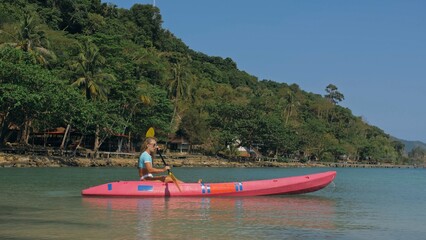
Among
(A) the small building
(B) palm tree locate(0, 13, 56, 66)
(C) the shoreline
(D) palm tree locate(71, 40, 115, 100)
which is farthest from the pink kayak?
(A) the small building

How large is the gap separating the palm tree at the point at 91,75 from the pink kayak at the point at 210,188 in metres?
30.6

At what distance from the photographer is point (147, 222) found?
11.3 metres

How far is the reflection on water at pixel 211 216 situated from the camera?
10320 mm

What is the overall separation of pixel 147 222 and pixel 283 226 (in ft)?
10.5

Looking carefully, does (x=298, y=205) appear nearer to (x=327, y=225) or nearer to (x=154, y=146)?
(x=327, y=225)

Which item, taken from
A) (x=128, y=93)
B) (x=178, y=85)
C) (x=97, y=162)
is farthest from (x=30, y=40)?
(x=178, y=85)

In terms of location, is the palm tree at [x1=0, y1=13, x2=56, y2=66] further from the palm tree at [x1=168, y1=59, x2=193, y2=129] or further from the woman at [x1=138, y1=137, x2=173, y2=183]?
the woman at [x1=138, y1=137, x2=173, y2=183]

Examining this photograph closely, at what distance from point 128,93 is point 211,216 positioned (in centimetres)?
4034

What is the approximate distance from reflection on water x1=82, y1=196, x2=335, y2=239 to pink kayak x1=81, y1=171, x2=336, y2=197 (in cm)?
27

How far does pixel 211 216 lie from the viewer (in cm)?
1262

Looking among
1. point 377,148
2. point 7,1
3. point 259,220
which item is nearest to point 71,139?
point 7,1

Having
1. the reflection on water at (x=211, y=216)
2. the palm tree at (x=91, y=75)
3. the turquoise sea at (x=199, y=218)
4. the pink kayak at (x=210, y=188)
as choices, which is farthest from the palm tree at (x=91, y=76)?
the reflection on water at (x=211, y=216)

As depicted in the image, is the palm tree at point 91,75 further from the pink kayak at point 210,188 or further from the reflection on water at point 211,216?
the reflection on water at point 211,216

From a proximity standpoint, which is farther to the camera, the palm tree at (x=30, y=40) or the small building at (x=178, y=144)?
the small building at (x=178, y=144)
